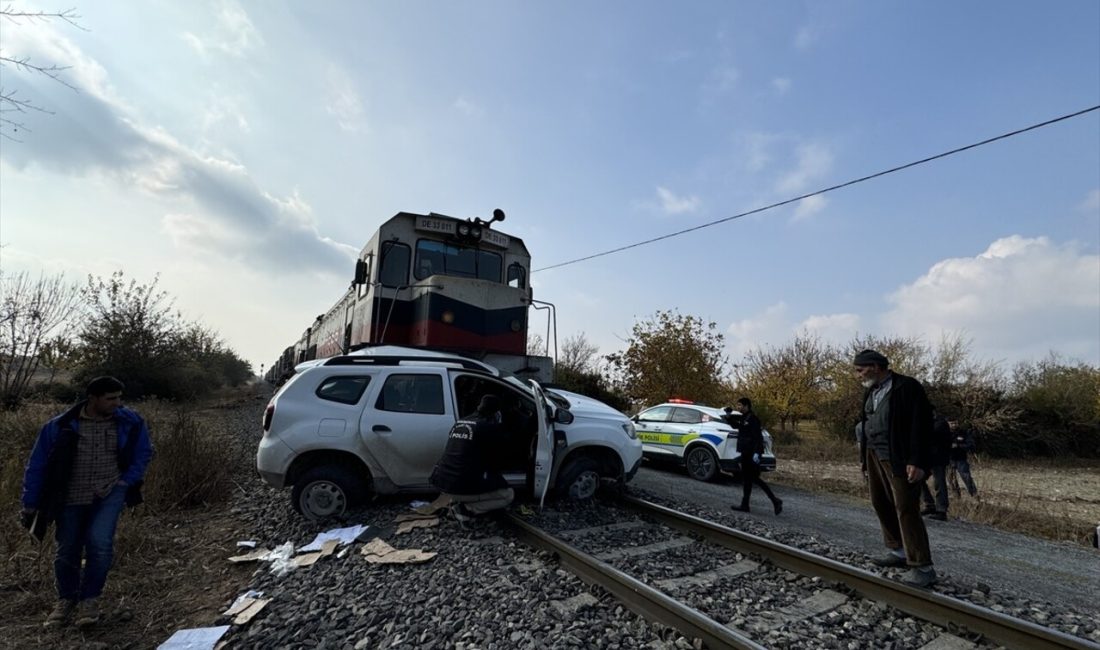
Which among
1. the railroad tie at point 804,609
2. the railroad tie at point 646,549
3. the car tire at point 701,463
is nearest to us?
the railroad tie at point 804,609

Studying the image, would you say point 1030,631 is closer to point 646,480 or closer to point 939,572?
point 939,572

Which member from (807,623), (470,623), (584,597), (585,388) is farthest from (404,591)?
(585,388)

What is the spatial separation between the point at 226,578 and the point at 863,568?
5.78 metres

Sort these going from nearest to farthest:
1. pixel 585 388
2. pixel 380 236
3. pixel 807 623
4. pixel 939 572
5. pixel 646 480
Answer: pixel 807 623, pixel 939 572, pixel 380 236, pixel 646 480, pixel 585 388

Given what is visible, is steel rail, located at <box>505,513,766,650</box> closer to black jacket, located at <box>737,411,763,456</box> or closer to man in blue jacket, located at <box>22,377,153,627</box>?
man in blue jacket, located at <box>22,377,153,627</box>

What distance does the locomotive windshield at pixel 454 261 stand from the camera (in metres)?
9.14

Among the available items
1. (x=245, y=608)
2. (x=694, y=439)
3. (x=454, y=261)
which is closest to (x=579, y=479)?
(x=245, y=608)

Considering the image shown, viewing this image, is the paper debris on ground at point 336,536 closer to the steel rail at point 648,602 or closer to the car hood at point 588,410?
the steel rail at point 648,602

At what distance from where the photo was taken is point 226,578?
465cm

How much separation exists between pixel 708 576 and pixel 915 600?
1502 mm

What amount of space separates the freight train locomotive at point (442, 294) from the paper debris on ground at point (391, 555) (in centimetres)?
380

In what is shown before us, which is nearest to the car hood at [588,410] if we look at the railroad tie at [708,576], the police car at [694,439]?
the railroad tie at [708,576]

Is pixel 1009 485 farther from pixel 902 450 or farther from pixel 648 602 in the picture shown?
pixel 648 602

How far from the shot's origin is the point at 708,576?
15.0ft
